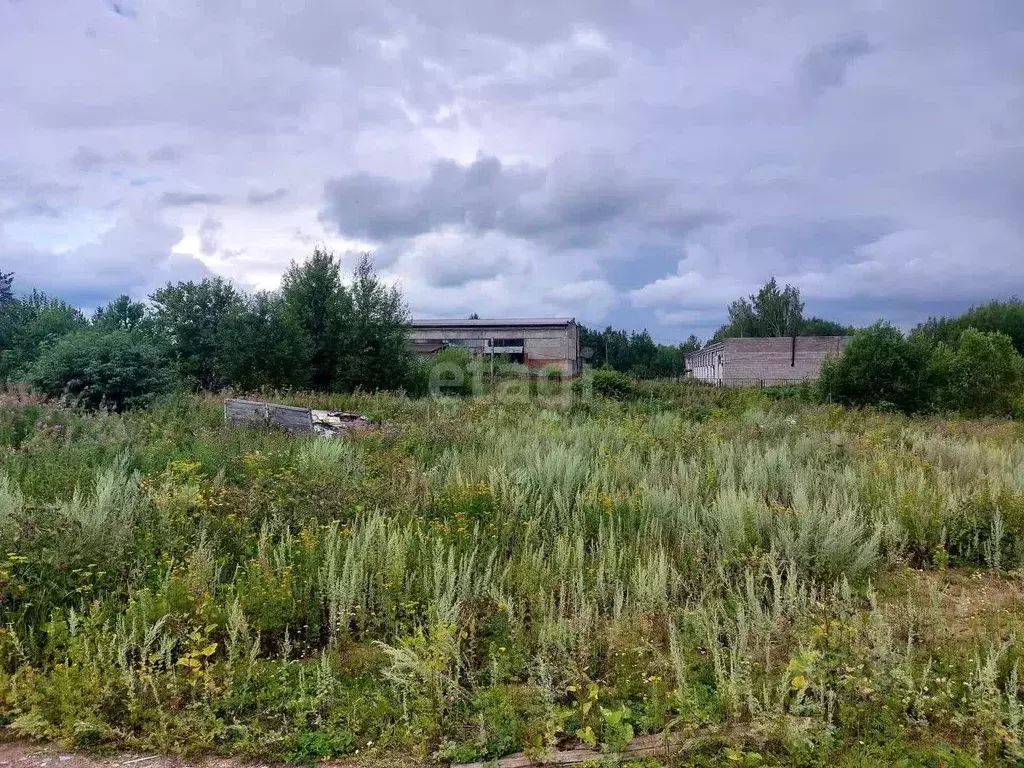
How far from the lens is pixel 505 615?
3.86 m

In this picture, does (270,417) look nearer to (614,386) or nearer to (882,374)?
(614,386)

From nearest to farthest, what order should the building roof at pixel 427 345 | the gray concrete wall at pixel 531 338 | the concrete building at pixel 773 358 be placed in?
the building roof at pixel 427 345, the gray concrete wall at pixel 531 338, the concrete building at pixel 773 358

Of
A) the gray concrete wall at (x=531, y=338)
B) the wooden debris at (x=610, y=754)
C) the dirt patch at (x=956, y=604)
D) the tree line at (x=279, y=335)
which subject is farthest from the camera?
the gray concrete wall at (x=531, y=338)

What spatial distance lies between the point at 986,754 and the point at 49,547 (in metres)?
4.82

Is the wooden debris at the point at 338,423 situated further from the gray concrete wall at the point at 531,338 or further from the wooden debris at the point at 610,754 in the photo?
the gray concrete wall at the point at 531,338

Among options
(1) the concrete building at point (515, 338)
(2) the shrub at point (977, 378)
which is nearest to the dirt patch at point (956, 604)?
(2) the shrub at point (977, 378)

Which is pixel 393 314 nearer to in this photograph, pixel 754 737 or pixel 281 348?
pixel 281 348

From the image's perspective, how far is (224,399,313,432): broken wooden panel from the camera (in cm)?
1051

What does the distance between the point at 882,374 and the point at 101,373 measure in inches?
926

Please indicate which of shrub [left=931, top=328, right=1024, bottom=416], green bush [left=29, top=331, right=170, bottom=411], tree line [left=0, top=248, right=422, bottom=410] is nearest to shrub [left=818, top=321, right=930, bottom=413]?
shrub [left=931, top=328, right=1024, bottom=416]

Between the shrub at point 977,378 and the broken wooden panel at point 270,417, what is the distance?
23464 mm

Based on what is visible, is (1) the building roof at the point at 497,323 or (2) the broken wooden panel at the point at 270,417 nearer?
(2) the broken wooden panel at the point at 270,417

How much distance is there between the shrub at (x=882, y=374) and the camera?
2347cm

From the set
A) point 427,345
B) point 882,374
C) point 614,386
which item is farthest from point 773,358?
point 614,386
